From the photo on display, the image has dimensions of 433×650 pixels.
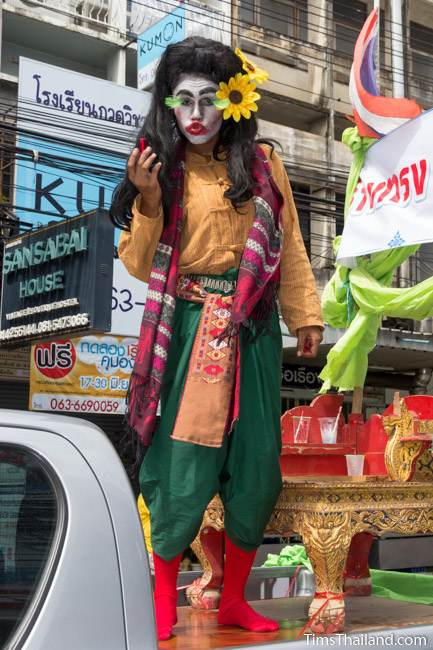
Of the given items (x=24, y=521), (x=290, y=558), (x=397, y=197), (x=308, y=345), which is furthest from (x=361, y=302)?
(x=24, y=521)

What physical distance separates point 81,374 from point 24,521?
26.5ft

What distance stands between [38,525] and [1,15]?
409 inches

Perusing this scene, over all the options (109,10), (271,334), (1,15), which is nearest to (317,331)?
(271,334)

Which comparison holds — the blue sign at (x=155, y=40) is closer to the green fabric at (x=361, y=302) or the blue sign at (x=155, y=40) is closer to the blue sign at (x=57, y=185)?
the blue sign at (x=57, y=185)

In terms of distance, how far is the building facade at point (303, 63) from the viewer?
1109cm

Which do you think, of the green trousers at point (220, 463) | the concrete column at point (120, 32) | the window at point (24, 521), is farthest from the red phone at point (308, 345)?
the concrete column at point (120, 32)

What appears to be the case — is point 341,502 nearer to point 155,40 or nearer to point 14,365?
point 14,365

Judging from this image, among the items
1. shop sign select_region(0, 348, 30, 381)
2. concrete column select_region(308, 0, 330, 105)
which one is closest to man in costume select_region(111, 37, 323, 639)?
shop sign select_region(0, 348, 30, 381)

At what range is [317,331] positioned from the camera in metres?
2.48

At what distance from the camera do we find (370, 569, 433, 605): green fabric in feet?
10.0

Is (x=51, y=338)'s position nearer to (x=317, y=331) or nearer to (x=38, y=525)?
(x=317, y=331)

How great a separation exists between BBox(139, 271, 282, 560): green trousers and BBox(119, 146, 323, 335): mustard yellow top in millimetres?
93

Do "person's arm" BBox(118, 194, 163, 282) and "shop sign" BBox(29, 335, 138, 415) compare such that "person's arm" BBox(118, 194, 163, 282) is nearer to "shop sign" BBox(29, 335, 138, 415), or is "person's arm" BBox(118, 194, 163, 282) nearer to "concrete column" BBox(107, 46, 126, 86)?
"shop sign" BBox(29, 335, 138, 415)

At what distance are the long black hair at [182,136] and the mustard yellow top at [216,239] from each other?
0.05 meters
